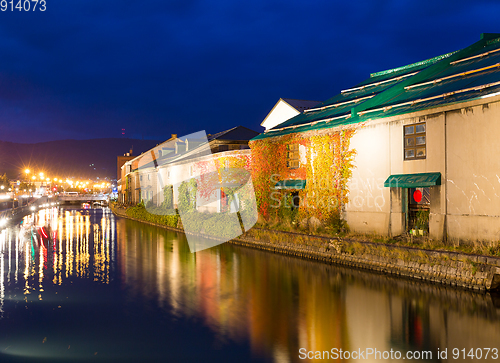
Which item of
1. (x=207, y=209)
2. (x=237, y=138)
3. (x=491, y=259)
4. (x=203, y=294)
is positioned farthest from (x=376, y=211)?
(x=237, y=138)

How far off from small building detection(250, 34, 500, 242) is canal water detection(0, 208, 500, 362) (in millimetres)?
3843

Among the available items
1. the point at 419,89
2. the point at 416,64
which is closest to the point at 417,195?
the point at 419,89

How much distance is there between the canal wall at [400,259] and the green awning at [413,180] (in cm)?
308

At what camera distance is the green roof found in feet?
52.3

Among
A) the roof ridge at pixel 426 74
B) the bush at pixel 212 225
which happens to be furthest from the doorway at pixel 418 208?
the bush at pixel 212 225

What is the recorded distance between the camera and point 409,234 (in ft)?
56.9

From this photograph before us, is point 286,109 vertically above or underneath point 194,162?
above

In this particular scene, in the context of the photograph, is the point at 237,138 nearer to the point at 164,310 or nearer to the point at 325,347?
the point at 164,310

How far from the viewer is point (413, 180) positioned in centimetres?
1691

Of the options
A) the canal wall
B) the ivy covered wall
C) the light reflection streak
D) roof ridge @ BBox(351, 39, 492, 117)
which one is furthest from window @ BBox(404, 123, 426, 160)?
the light reflection streak

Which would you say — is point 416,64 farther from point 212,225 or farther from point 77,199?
point 77,199

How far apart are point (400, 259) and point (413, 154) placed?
5153 mm

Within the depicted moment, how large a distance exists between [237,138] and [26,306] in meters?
34.6

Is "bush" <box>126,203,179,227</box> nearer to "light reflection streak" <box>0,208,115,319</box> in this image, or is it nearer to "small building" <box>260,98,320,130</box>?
"light reflection streak" <box>0,208,115,319</box>
